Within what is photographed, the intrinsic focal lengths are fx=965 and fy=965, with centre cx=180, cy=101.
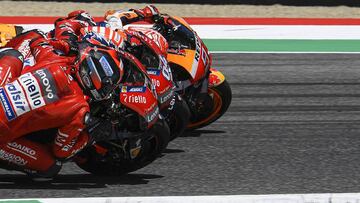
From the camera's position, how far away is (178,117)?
7.68 m

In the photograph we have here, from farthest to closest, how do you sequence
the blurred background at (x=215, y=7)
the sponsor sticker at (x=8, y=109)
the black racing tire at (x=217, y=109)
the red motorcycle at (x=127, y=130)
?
1. the blurred background at (x=215, y=7)
2. the black racing tire at (x=217, y=109)
3. the red motorcycle at (x=127, y=130)
4. the sponsor sticker at (x=8, y=109)

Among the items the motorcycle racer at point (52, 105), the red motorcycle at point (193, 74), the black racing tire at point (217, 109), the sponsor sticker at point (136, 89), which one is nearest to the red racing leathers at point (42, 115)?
the motorcycle racer at point (52, 105)

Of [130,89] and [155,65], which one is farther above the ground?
[130,89]

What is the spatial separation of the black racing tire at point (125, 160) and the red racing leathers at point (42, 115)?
426 mm

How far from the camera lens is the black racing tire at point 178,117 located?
7.65 m

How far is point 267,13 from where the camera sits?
16938 mm

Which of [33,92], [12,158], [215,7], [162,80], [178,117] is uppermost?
[33,92]

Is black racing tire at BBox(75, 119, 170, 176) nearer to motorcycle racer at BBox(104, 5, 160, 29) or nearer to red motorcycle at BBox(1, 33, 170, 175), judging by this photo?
red motorcycle at BBox(1, 33, 170, 175)

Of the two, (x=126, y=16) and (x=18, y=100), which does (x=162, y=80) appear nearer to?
(x=126, y=16)

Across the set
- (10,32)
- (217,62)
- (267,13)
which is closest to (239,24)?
(267,13)

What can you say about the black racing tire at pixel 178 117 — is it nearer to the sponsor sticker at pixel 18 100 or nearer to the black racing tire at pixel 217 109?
the black racing tire at pixel 217 109

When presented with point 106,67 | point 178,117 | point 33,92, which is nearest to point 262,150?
point 178,117

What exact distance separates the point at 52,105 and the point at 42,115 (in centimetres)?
9

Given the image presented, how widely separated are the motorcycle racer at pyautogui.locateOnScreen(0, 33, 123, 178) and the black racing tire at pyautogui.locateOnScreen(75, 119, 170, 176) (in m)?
0.42
